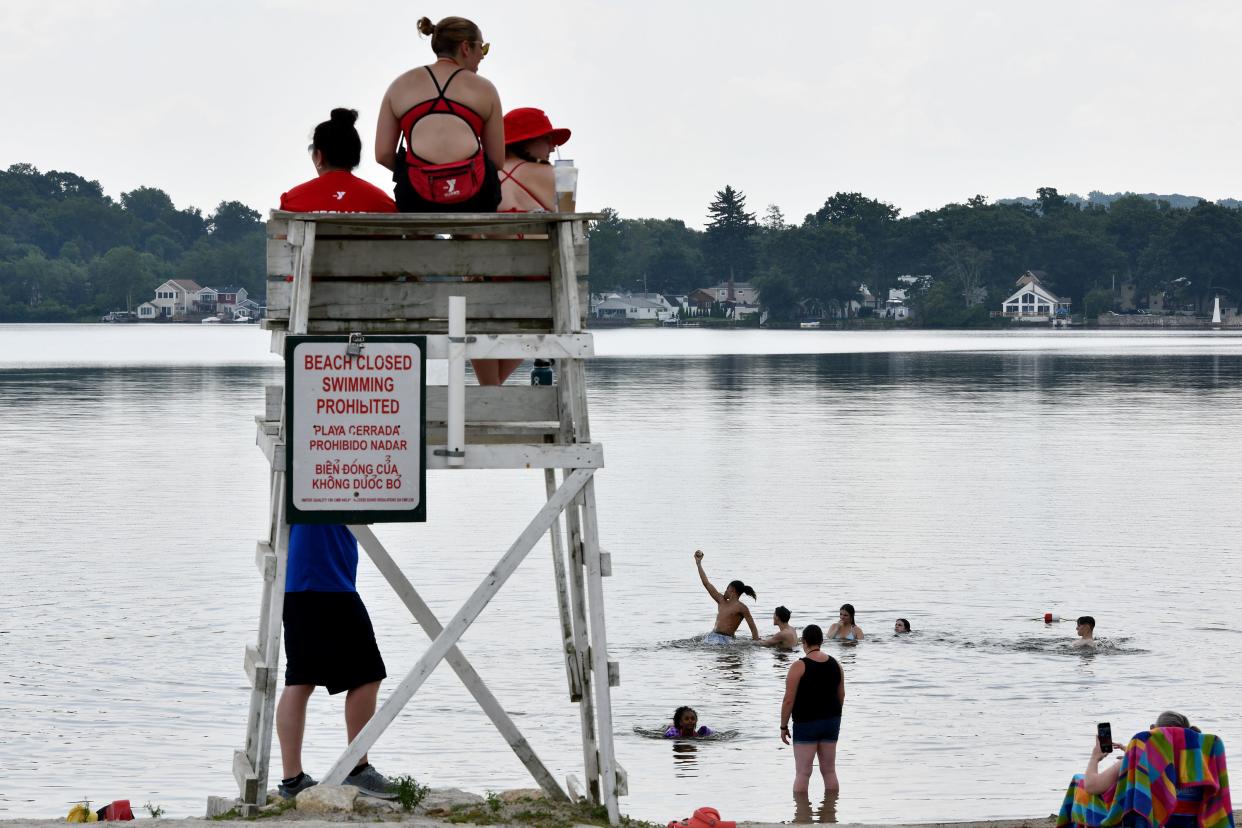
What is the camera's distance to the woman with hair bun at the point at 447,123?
376 inches

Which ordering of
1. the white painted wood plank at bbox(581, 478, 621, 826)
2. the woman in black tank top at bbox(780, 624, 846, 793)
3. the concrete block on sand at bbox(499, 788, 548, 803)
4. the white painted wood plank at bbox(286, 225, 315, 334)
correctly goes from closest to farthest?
1. the white painted wood plank at bbox(286, 225, 315, 334)
2. the white painted wood plank at bbox(581, 478, 621, 826)
3. the concrete block on sand at bbox(499, 788, 548, 803)
4. the woman in black tank top at bbox(780, 624, 846, 793)

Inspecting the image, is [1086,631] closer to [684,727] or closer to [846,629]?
[846,629]

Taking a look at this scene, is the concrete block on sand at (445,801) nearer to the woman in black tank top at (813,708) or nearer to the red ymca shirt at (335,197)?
the red ymca shirt at (335,197)

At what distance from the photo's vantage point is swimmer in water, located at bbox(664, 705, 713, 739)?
18656 millimetres

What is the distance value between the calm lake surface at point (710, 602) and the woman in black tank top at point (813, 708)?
47cm

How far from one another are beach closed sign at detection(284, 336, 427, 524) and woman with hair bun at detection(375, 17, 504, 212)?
32.6 inches

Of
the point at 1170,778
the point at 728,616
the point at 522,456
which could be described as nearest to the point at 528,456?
the point at 522,456

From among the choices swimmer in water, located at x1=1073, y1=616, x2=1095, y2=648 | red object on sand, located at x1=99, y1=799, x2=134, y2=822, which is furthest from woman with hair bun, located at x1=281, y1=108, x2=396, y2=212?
swimmer in water, located at x1=1073, y1=616, x2=1095, y2=648

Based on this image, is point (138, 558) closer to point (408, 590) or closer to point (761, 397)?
point (408, 590)

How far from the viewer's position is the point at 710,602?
27766 mm

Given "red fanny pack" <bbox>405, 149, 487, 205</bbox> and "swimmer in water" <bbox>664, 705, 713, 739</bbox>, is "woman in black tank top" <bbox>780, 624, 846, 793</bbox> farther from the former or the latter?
"red fanny pack" <bbox>405, 149, 487, 205</bbox>

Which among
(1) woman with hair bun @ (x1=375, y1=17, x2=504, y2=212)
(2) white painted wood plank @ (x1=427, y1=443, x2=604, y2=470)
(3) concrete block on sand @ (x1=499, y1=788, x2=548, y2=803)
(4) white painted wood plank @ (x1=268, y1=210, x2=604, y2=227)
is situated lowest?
A: (3) concrete block on sand @ (x1=499, y1=788, x2=548, y2=803)

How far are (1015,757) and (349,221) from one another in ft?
35.4

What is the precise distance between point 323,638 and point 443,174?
249cm
